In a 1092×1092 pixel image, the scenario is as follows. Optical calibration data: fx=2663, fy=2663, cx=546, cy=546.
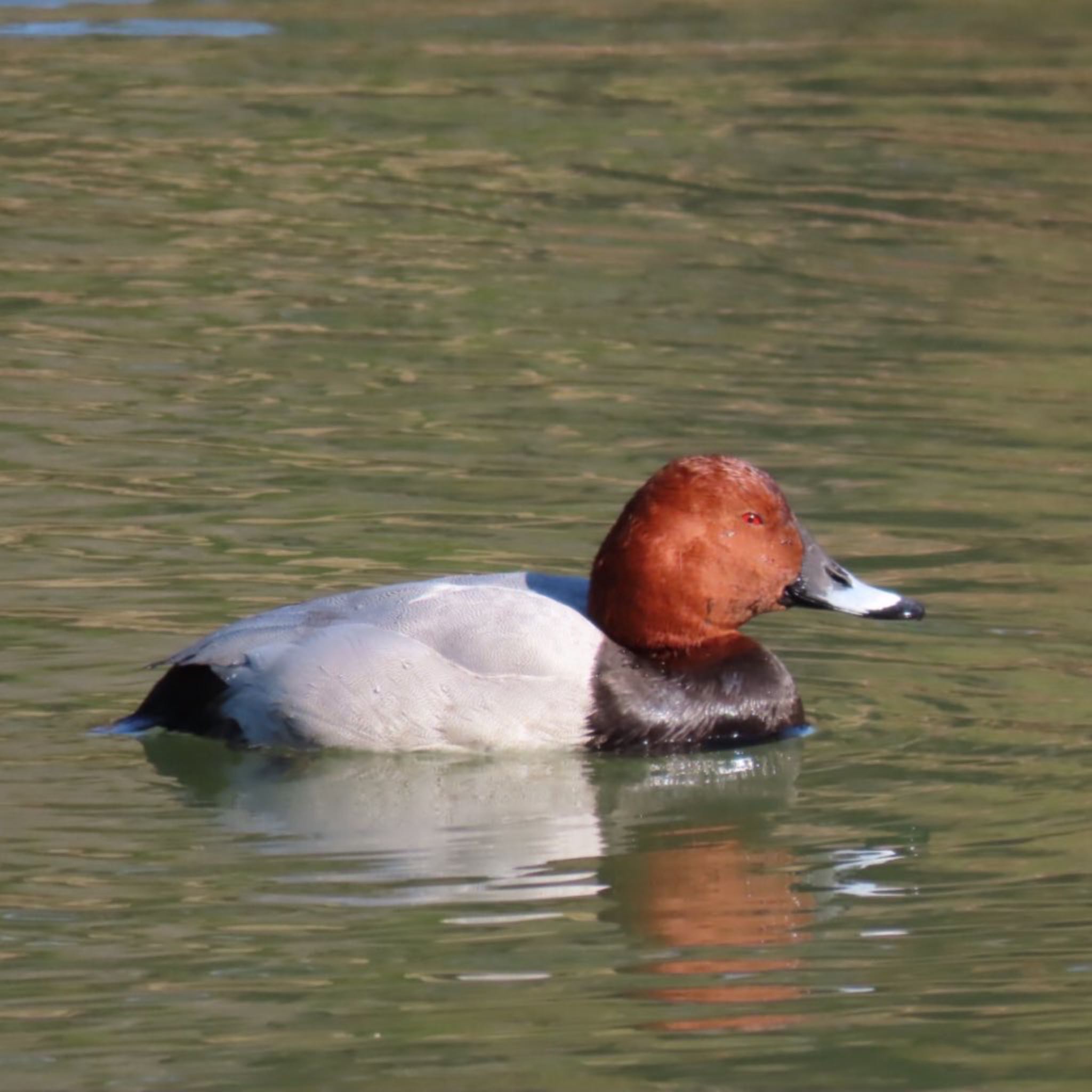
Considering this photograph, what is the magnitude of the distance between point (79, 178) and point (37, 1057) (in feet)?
32.8

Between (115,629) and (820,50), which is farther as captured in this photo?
(820,50)

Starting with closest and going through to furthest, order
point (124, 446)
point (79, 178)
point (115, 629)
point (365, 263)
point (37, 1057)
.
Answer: point (37, 1057) → point (115, 629) → point (124, 446) → point (365, 263) → point (79, 178)

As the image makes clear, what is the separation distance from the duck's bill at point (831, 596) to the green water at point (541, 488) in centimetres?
28

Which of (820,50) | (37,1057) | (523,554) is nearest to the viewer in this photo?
(37,1057)

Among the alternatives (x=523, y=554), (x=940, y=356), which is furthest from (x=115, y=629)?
(x=940, y=356)

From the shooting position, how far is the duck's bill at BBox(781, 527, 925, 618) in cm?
709

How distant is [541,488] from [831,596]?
2208mm

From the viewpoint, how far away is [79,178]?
1405 cm

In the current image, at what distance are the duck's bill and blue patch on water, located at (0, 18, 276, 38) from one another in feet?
37.4

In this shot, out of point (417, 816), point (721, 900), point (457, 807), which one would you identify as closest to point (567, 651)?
point (457, 807)

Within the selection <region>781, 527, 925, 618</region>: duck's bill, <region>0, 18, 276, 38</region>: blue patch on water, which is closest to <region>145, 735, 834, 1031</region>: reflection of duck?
<region>781, 527, 925, 618</region>: duck's bill

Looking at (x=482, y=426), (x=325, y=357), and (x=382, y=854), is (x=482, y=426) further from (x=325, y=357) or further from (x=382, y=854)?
(x=382, y=854)

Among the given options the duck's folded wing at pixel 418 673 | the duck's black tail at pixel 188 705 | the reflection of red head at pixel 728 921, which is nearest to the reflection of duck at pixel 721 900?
the reflection of red head at pixel 728 921

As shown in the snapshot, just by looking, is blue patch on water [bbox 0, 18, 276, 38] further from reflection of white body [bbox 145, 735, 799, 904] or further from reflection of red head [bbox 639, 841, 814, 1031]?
reflection of red head [bbox 639, 841, 814, 1031]
